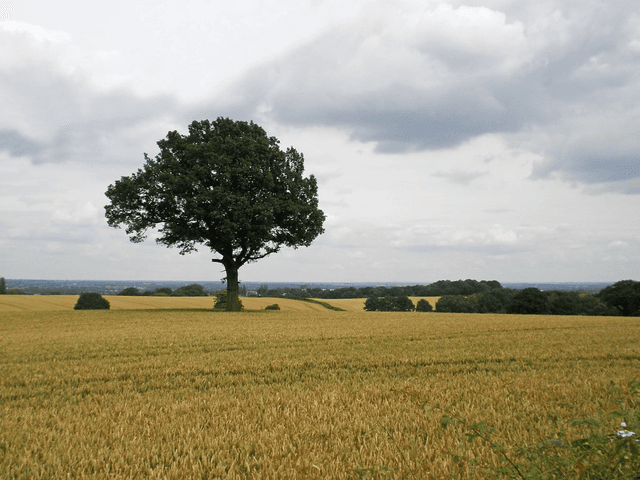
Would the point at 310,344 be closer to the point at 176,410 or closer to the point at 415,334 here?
the point at 415,334

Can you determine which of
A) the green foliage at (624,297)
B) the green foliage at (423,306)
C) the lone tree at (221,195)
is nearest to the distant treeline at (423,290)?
the green foliage at (423,306)

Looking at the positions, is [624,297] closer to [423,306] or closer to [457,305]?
[457,305]

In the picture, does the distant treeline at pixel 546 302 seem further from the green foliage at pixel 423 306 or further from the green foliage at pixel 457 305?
the green foliage at pixel 423 306

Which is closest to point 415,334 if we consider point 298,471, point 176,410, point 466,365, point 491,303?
point 466,365

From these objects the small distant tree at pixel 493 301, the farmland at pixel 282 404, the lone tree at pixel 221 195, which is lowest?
the small distant tree at pixel 493 301

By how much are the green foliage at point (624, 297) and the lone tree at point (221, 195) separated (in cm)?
5557

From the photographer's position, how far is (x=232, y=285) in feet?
109

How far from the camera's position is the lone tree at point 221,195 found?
28.0 metres

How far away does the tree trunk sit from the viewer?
107ft

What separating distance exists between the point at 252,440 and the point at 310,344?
890 cm

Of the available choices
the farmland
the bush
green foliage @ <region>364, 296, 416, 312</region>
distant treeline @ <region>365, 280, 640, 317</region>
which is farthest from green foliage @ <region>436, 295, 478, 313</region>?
the farmland

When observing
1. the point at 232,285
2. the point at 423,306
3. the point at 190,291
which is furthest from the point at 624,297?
the point at 190,291

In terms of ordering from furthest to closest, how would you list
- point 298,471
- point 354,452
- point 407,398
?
point 407,398 → point 354,452 → point 298,471

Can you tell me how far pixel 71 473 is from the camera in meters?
4.01
